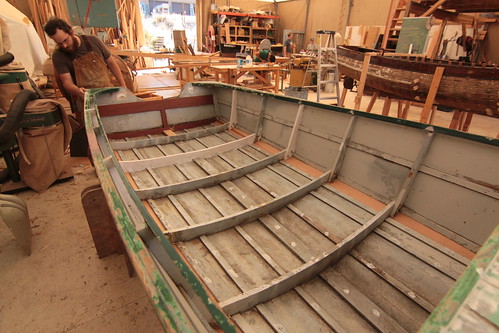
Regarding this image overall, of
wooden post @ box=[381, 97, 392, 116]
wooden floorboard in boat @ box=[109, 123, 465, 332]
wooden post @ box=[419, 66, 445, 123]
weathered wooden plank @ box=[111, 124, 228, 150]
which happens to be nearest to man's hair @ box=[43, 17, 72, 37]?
weathered wooden plank @ box=[111, 124, 228, 150]

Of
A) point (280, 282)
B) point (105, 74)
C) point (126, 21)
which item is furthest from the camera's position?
point (126, 21)

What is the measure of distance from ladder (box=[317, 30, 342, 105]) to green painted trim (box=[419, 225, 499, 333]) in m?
5.52

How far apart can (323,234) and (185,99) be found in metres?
3.30

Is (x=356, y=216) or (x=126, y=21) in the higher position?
(x=126, y=21)

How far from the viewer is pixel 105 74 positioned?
4.18 m

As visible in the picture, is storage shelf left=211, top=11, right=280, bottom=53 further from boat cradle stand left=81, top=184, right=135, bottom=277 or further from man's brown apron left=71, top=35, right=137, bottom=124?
boat cradle stand left=81, top=184, right=135, bottom=277

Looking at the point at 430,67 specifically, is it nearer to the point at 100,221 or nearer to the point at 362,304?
the point at 362,304

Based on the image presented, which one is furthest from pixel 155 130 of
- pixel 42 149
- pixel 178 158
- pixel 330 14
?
pixel 330 14

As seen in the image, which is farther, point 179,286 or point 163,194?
point 163,194

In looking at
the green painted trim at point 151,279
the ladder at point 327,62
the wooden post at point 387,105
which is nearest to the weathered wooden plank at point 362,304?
the green painted trim at point 151,279

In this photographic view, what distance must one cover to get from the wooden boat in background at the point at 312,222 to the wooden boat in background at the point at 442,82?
2.40 m

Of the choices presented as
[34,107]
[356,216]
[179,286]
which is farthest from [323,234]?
[34,107]

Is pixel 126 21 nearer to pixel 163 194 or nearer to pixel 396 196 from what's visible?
Answer: pixel 163 194

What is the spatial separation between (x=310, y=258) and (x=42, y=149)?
12.5 feet
